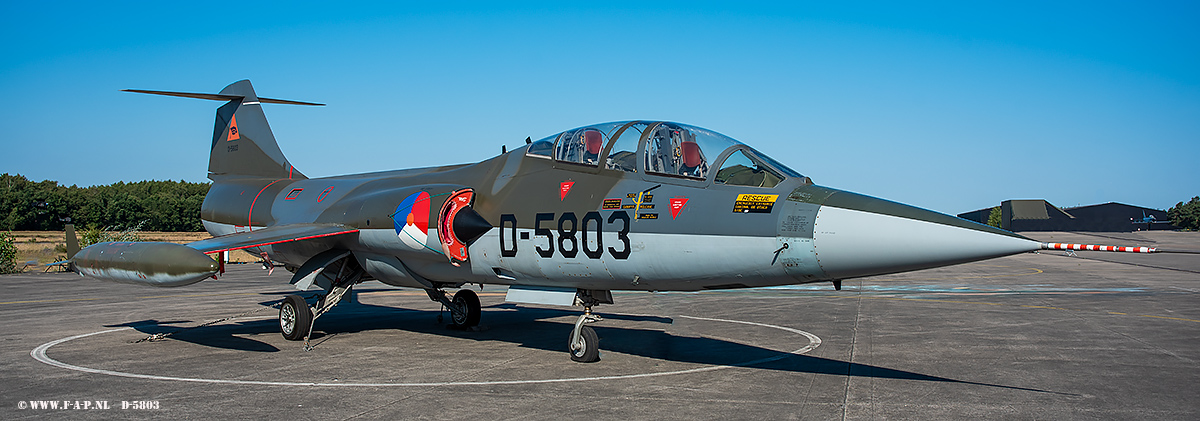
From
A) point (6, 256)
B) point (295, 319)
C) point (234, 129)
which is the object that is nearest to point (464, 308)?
point (295, 319)

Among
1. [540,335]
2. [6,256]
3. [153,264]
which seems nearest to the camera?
[153,264]

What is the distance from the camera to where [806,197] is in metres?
7.36

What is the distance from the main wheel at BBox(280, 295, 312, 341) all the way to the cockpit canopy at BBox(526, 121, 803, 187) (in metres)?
4.91

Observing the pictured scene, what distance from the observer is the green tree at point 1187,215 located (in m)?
99.7

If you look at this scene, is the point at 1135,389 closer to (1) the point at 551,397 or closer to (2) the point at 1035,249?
(2) the point at 1035,249

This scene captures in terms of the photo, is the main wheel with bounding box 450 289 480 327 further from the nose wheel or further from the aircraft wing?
the nose wheel

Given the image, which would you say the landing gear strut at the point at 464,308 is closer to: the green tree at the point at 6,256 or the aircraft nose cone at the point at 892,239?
the aircraft nose cone at the point at 892,239

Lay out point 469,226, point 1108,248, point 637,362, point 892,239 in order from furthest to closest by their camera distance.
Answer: point 469,226, point 637,362, point 892,239, point 1108,248

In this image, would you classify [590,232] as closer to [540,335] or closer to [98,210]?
[540,335]

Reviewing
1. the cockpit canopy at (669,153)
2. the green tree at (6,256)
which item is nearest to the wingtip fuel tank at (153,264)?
the cockpit canopy at (669,153)

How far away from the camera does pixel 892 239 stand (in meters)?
6.58

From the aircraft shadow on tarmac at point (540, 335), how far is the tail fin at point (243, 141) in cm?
344

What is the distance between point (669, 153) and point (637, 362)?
2682 mm

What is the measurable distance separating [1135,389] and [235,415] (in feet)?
28.5
